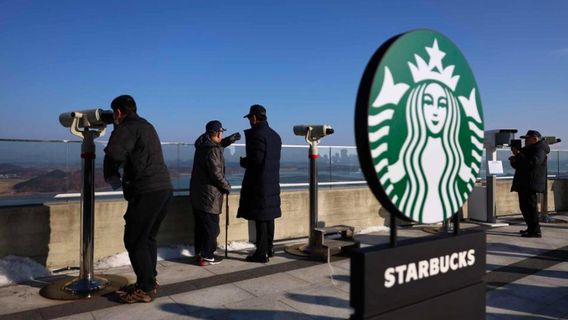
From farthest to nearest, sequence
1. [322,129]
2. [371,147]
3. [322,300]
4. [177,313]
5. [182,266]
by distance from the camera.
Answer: [322,129]
[182,266]
[322,300]
[177,313]
[371,147]

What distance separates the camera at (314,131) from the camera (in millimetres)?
5949

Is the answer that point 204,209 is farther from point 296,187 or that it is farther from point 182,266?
point 296,187

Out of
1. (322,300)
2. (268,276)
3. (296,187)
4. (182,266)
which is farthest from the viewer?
(296,187)

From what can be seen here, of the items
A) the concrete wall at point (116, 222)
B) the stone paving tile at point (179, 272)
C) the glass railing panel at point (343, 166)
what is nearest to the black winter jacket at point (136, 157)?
the stone paving tile at point (179, 272)

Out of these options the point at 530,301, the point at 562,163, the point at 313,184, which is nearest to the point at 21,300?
the point at 313,184

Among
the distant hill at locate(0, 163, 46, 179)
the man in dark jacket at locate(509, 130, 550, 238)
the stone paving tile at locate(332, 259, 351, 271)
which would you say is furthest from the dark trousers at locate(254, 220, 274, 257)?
the man in dark jacket at locate(509, 130, 550, 238)

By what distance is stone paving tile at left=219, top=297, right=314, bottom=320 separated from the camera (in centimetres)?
360

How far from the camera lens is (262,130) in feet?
18.0

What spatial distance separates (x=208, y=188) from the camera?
539cm

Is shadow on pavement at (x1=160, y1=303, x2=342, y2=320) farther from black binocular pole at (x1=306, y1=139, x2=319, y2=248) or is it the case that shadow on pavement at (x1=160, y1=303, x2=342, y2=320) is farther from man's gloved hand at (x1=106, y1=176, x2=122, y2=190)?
black binocular pole at (x1=306, y1=139, x2=319, y2=248)

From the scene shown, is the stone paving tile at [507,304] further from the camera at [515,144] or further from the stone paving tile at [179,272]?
the camera at [515,144]

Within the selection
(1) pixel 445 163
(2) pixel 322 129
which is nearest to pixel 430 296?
(1) pixel 445 163

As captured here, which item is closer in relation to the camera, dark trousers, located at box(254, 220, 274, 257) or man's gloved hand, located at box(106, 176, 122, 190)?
man's gloved hand, located at box(106, 176, 122, 190)

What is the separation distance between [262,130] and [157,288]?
7.59ft
